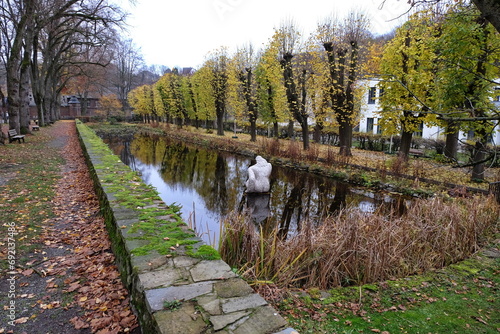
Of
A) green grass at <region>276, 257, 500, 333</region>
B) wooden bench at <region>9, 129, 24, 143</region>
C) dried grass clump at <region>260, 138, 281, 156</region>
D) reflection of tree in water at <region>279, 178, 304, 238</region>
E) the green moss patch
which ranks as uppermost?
wooden bench at <region>9, 129, 24, 143</region>

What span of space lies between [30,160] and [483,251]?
11365 millimetres

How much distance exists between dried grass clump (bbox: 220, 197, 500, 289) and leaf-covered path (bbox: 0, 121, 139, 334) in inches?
57.9

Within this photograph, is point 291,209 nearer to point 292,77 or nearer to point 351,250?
point 351,250

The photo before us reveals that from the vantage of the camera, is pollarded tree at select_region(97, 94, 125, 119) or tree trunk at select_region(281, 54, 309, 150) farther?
pollarded tree at select_region(97, 94, 125, 119)

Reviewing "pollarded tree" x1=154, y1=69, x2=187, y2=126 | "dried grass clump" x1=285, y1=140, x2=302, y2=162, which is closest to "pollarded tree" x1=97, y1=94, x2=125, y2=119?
Answer: "pollarded tree" x1=154, y1=69, x2=187, y2=126

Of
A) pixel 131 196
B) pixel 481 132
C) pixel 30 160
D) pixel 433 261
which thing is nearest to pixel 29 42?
pixel 30 160

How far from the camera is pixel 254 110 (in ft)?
71.5

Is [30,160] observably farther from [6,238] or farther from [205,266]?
[205,266]

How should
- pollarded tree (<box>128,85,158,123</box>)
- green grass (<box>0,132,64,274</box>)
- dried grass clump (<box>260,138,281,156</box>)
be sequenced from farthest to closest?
pollarded tree (<box>128,85,158,123</box>) < dried grass clump (<box>260,138,281,156</box>) < green grass (<box>0,132,64,274</box>)

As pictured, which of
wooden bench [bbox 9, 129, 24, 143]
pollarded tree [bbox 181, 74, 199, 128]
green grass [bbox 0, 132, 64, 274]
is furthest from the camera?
pollarded tree [bbox 181, 74, 199, 128]

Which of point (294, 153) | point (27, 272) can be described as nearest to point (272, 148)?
point (294, 153)

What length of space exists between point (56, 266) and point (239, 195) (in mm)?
6510

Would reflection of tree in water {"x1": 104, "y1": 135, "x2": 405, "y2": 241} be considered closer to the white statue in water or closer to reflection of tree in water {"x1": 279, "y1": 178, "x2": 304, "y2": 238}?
reflection of tree in water {"x1": 279, "y1": 178, "x2": 304, "y2": 238}

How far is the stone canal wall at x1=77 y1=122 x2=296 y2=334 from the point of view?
2.12 metres
